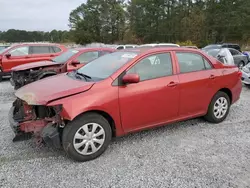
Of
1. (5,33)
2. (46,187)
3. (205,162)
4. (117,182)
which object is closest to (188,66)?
(205,162)

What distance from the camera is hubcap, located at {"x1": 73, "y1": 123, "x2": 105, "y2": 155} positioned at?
9.89 ft

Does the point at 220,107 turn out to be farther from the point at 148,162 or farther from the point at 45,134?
the point at 45,134

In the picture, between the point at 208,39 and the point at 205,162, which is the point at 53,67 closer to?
the point at 205,162

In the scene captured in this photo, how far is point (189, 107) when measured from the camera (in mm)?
4008

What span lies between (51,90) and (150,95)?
148cm

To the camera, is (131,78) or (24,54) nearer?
(131,78)

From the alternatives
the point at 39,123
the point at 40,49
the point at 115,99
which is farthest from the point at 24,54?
the point at 115,99

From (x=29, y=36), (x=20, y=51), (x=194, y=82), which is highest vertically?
(x=29, y=36)

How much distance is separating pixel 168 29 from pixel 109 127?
49597 mm

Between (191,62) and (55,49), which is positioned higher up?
(55,49)

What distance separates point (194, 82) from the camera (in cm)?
396

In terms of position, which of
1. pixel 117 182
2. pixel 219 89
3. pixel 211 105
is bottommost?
pixel 117 182

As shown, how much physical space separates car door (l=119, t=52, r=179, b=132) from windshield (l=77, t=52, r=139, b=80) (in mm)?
228

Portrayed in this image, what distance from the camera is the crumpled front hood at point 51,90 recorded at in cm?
299
